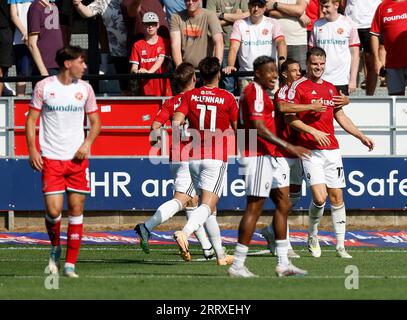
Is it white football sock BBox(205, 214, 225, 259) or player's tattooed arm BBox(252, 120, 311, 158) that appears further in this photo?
white football sock BBox(205, 214, 225, 259)

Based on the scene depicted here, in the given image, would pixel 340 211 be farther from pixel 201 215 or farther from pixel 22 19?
pixel 22 19

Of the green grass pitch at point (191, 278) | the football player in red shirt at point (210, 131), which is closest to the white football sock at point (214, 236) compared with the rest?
the football player in red shirt at point (210, 131)

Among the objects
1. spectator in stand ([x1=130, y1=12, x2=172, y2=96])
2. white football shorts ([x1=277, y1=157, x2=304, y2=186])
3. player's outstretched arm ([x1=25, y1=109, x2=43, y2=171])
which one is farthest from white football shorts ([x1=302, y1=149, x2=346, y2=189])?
spectator in stand ([x1=130, y1=12, x2=172, y2=96])

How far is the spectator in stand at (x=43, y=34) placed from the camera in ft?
63.8

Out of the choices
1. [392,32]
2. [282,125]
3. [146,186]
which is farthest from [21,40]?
[282,125]

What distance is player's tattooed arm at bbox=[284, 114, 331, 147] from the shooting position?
1473 centimetres

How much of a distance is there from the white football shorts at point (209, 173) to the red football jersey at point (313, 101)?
51.9 inches

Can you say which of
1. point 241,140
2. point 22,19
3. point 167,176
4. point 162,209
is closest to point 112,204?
point 167,176

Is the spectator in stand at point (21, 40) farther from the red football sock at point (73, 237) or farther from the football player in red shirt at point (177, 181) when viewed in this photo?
the red football sock at point (73, 237)

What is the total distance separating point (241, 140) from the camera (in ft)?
43.0

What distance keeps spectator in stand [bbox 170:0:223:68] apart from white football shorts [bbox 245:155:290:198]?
6.52 m

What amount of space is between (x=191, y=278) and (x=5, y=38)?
335 inches

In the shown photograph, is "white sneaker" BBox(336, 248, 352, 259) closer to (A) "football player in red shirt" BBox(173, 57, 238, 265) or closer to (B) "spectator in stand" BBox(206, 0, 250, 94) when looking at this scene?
(A) "football player in red shirt" BBox(173, 57, 238, 265)

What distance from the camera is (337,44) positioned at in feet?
63.0
